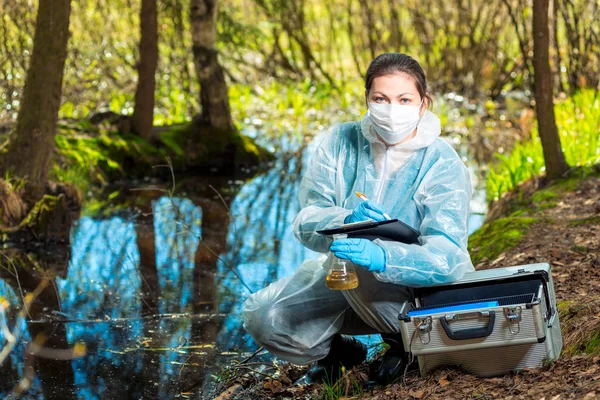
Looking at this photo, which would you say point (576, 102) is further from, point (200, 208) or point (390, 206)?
point (390, 206)

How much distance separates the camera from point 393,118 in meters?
3.61

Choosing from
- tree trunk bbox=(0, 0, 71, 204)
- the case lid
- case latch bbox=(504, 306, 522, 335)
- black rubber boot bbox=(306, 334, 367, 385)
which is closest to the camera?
case latch bbox=(504, 306, 522, 335)

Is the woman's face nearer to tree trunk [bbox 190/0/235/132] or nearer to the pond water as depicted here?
the pond water

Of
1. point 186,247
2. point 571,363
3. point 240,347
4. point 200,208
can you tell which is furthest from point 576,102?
point 571,363

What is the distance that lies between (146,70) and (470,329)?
683 cm

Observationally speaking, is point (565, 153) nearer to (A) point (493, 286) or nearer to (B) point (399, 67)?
(B) point (399, 67)

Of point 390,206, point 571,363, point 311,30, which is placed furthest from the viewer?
point 311,30

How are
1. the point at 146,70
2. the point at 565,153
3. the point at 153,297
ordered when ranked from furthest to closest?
Answer: the point at 146,70 → the point at 565,153 → the point at 153,297

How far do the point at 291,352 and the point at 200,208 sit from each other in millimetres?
4367

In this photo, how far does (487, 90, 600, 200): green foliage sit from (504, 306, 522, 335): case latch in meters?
4.19

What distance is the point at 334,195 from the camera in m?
3.76

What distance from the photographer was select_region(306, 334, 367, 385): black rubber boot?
3.94 meters

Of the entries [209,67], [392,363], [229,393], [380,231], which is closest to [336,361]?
[392,363]

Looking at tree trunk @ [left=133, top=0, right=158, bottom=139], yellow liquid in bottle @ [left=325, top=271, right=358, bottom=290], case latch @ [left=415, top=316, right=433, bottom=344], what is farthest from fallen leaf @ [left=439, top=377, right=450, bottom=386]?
tree trunk @ [left=133, top=0, right=158, bottom=139]
